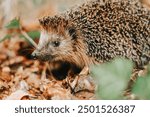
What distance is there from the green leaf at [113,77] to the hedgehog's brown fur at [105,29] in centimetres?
4

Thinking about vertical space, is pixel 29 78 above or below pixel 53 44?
below

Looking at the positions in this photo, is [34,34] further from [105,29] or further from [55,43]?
[105,29]

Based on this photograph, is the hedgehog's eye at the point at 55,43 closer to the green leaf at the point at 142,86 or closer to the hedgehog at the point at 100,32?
the hedgehog at the point at 100,32

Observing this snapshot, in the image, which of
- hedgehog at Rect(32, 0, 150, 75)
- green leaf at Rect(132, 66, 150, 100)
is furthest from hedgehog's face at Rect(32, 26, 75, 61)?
green leaf at Rect(132, 66, 150, 100)

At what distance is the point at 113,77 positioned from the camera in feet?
10.6

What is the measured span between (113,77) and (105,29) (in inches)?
10.3

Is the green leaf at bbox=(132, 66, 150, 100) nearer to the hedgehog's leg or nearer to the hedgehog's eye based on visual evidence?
the hedgehog's leg

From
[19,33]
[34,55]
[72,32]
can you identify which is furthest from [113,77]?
[19,33]

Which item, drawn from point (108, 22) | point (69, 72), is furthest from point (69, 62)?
point (108, 22)

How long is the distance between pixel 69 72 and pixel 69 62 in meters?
0.06

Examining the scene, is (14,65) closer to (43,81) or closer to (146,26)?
(43,81)

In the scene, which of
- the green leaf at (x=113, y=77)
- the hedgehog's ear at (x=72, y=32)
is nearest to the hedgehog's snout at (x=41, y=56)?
the hedgehog's ear at (x=72, y=32)

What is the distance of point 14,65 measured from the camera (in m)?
3.37

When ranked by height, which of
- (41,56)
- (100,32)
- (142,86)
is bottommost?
(142,86)
